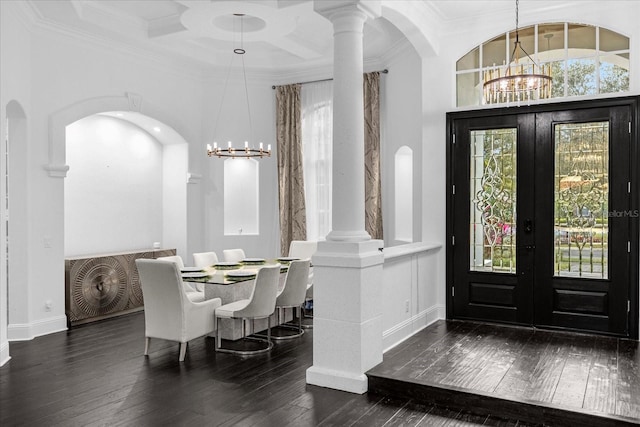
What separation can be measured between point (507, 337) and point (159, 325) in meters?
3.41

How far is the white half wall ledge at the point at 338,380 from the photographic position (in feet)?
13.6

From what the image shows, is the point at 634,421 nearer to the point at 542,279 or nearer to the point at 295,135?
the point at 542,279

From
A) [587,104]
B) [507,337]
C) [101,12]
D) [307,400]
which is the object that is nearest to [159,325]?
[307,400]

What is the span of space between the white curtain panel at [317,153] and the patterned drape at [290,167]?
10 cm

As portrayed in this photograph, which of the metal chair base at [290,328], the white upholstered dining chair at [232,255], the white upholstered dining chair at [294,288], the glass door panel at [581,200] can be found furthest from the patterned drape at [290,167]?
the glass door panel at [581,200]

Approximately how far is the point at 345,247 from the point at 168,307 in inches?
73.3

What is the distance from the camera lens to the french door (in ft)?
17.5

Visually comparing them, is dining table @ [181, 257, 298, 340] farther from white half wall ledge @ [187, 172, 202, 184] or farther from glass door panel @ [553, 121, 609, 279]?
glass door panel @ [553, 121, 609, 279]

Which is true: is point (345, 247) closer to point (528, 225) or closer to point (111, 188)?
point (528, 225)

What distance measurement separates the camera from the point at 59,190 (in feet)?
20.7

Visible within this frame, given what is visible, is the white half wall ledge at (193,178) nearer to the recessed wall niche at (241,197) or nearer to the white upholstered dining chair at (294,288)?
the recessed wall niche at (241,197)

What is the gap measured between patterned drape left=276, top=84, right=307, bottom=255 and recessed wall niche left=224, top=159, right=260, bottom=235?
0.52 m

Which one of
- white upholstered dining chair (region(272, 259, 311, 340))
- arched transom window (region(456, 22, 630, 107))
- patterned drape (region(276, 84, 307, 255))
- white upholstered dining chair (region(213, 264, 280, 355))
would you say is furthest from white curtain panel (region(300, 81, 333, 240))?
white upholstered dining chair (region(213, 264, 280, 355))

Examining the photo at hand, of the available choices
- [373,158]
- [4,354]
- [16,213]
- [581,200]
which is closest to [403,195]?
[373,158]
